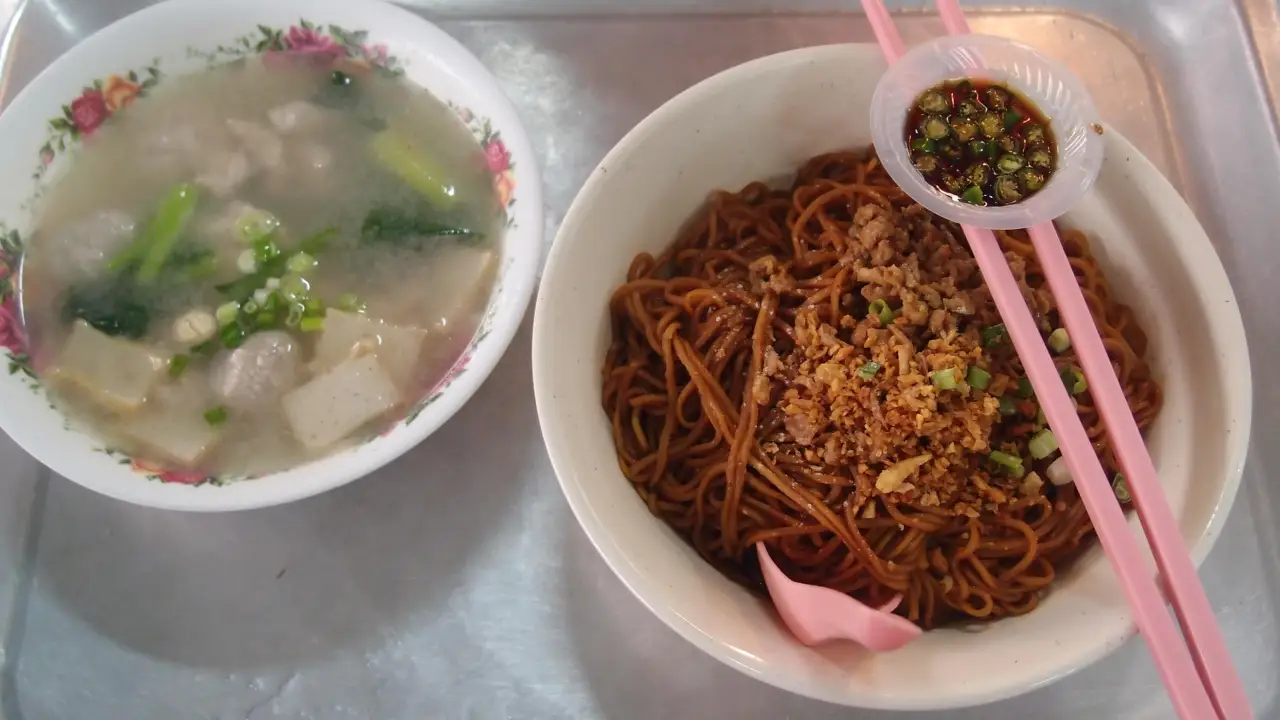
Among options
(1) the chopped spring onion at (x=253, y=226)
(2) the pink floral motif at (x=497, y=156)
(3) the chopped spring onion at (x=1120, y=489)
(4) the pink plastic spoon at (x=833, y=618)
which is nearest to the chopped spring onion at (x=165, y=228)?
(1) the chopped spring onion at (x=253, y=226)

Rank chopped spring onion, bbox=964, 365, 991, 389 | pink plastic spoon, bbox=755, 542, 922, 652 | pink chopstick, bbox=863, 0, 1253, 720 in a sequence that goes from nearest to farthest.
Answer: pink chopstick, bbox=863, 0, 1253, 720 < pink plastic spoon, bbox=755, 542, 922, 652 < chopped spring onion, bbox=964, 365, 991, 389

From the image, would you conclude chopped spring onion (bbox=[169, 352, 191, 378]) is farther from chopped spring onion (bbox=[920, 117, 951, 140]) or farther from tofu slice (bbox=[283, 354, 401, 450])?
chopped spring onion (bbox=[920, 117, 951, 140])

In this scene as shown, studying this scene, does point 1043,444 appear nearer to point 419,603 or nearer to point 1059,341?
point 1059,341

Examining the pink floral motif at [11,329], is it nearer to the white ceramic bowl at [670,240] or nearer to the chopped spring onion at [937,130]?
the white ceramic bowl at [670,240]

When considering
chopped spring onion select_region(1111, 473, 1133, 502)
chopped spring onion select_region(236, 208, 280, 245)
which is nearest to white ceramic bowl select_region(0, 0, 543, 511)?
chopped spring onion select_region(236, 208, 280, 245)

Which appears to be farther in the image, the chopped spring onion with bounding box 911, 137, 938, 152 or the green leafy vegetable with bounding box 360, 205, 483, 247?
the green leafy vegetable with bounding box 360, 205, 483, 247

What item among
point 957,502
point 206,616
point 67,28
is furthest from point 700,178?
point 67,28

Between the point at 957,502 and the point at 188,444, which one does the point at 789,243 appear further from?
the point at 188,444
